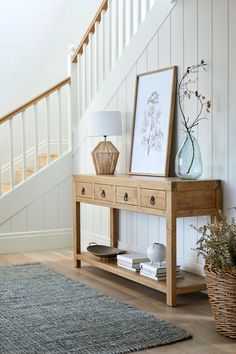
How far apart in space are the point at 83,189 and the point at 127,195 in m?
0.80

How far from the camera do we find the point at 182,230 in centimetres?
430

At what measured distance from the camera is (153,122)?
4.56 m

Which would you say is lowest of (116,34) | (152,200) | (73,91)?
(152,200)

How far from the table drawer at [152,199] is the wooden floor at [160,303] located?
0.63 metres

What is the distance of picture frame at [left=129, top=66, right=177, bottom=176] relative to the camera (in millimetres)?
4363

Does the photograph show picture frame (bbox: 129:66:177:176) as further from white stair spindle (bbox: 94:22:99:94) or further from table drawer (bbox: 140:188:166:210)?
white stair spindle (bbox: 94:22:99:94)

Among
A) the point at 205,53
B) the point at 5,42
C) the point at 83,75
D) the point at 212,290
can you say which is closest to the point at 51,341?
the point at 212,290

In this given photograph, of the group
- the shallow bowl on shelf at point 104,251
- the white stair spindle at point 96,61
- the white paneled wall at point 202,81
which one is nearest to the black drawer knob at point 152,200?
the white paneled wall at point 202,81

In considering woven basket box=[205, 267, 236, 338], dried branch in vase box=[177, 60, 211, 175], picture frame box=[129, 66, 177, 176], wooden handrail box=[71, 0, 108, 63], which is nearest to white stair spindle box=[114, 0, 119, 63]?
wooden handrail box=[71, 0, 108, 63]

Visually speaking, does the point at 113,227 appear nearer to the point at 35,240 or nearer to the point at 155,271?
the point at 35,240

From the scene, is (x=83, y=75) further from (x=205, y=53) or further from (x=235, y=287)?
(x=235, y=287)

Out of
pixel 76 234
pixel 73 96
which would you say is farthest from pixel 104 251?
pixel 73 96

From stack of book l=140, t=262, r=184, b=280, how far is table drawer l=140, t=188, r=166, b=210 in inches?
16.5

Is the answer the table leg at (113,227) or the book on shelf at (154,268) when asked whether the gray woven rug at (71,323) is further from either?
the table leg at (113,227)
